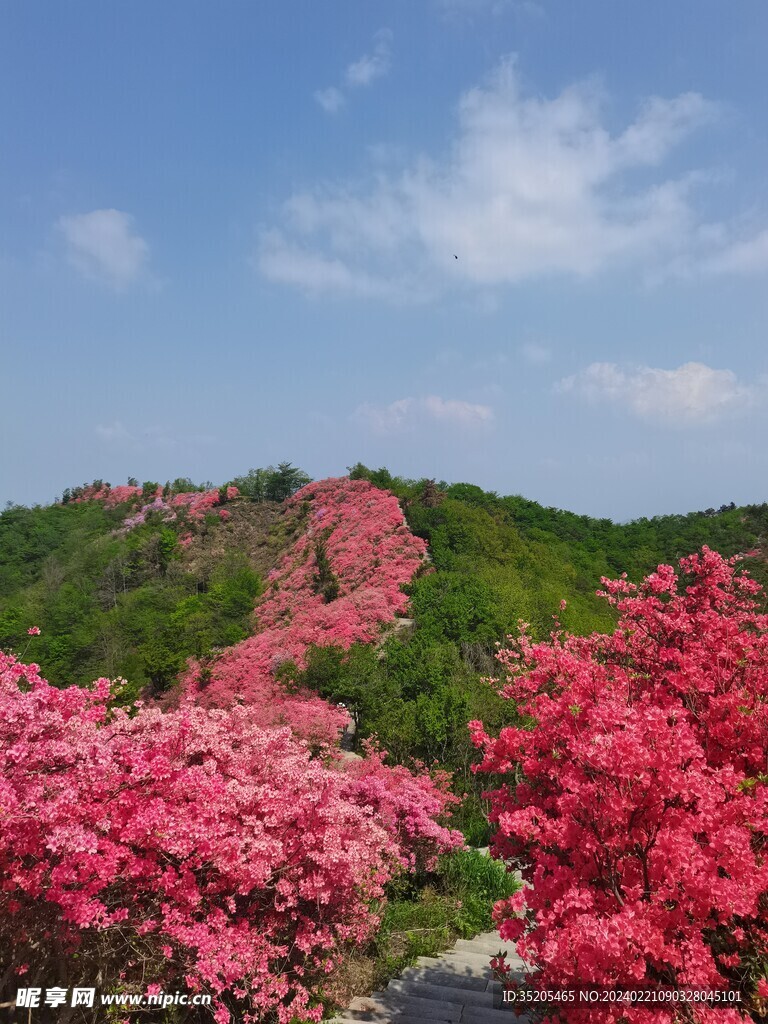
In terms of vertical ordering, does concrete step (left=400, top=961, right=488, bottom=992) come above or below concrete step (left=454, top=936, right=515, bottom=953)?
above

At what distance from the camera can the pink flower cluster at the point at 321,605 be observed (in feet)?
62.4

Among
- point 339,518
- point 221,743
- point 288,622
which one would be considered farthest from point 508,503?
point 221,743

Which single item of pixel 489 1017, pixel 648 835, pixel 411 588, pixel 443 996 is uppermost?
pixel 411 588

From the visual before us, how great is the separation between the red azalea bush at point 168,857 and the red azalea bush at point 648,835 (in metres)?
1.84

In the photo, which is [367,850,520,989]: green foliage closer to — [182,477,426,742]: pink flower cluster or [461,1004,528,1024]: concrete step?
[461,1004,528,1024]: concrete step

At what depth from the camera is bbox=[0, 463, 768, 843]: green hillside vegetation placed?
17.3 meters

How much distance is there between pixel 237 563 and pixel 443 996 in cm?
3574

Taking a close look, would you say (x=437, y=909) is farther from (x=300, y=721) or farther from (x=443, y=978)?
(x=300, y=721)

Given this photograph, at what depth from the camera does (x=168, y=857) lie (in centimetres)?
435

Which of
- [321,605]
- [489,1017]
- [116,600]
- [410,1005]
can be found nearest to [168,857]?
[410,1005]

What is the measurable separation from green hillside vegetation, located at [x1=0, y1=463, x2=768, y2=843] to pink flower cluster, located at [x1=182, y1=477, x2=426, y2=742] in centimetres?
106

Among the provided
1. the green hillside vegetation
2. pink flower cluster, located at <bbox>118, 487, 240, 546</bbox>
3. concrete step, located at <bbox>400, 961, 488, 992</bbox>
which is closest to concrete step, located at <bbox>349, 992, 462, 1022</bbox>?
concrete step, located at <bbox>400, 961, 488, 992</bbox>

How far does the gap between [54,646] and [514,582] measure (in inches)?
942

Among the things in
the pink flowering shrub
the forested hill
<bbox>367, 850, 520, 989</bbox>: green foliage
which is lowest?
<bbox>367, 850, 520, 989</bbox>: green foliage
